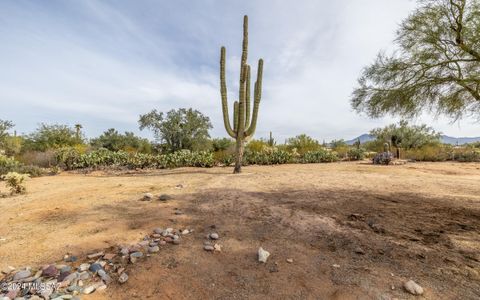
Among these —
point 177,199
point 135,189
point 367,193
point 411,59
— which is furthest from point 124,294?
point 411,59

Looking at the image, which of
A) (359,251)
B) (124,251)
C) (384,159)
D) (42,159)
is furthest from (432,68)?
(42,159)

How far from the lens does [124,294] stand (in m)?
2.05

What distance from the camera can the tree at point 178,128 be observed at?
54.9ft

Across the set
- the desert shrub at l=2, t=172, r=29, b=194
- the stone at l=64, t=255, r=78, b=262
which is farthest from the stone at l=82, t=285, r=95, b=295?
Answer: the desert shrub at l=2, t=172, r=29, b=194

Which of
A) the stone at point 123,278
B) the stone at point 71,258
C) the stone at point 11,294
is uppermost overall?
the stone at point 71,258

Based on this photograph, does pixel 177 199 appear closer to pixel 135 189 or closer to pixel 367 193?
pixel 135 189

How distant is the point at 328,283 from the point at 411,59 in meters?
A: 5.25

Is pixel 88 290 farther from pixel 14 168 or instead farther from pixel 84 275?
pixel 14 168

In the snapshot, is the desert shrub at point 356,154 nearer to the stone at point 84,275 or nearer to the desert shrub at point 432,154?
the desert shrub at point 432,154

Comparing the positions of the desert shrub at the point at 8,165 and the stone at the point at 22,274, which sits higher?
the desert shrub at the point at 8,165

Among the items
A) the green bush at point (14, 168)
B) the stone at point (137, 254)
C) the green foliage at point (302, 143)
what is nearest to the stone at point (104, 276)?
the stone at point (137, 254)

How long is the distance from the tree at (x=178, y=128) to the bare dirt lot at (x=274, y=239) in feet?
37.5

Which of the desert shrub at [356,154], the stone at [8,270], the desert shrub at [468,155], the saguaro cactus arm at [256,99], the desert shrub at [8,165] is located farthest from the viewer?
the desert shrub at [356,154]

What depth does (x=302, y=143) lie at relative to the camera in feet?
58.8
